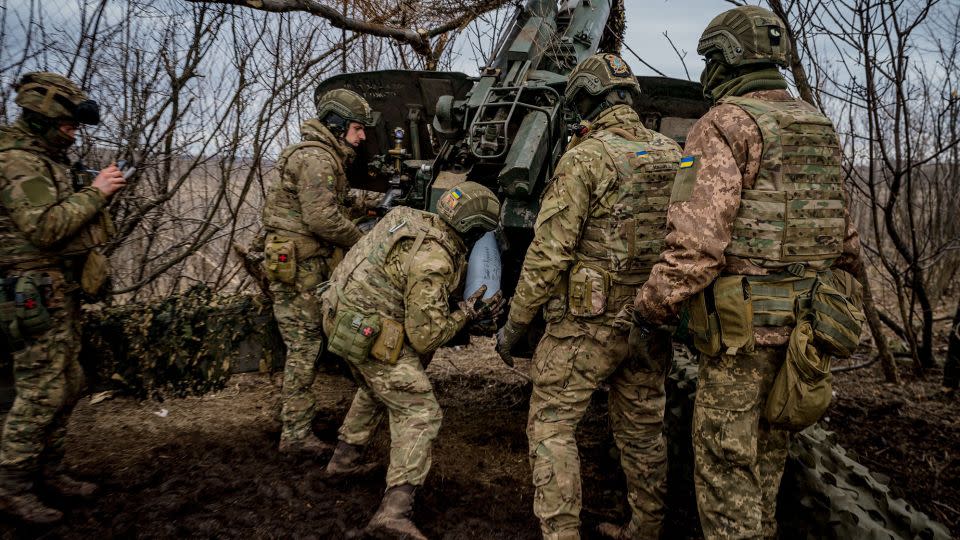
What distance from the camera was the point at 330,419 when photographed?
4.63 metres

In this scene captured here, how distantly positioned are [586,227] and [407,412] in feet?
4.34

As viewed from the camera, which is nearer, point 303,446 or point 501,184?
point 501,184

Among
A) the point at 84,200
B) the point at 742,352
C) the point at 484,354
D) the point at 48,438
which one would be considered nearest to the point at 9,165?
the point at 84,200

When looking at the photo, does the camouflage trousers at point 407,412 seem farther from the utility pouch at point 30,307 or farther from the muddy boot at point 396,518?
the utility pouch at point 30,307

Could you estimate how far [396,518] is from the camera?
9.84 ft

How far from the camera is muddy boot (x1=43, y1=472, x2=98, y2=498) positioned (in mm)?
3301

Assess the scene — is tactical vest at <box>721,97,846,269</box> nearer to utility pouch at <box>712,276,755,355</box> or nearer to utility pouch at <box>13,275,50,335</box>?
utility pouch at <box>712,276,755,355</box>


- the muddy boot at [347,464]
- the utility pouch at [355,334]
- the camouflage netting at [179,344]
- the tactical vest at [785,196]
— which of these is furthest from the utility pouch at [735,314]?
the camouflage netting at [179,344]

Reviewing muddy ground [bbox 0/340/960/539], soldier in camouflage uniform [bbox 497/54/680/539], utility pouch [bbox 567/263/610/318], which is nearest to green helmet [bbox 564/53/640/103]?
soldier in camouflage uniform [bbox 497/54/680/539]

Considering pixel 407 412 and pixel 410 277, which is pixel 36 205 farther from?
pixel 407 412

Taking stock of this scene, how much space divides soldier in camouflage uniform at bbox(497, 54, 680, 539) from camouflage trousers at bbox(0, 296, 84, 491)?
97.4 inches

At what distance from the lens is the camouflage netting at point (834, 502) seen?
263 cm

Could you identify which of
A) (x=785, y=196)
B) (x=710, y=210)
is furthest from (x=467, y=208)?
(x=785, y=196)

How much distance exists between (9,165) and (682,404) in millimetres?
3935
